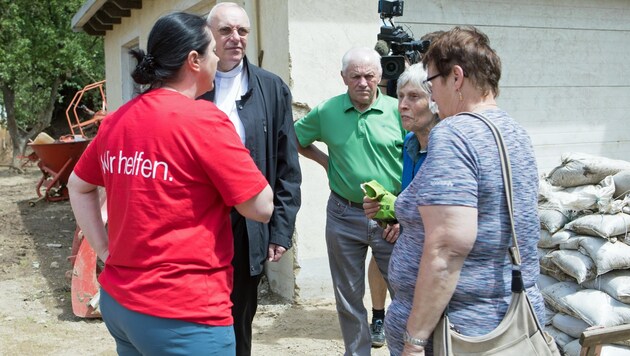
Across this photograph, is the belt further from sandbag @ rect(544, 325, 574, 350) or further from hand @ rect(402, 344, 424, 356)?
hand @ rect(402, 344, 424, 356)

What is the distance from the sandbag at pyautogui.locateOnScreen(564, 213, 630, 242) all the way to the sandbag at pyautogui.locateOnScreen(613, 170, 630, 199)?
0.18m

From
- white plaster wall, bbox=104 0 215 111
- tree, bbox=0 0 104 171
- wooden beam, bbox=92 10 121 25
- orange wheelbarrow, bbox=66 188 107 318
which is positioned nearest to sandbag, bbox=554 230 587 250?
orange wheelbarrow, bbox=66 188 107 318

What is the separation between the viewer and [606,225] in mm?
3793

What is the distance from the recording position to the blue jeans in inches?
76.7

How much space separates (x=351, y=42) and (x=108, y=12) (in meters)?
6.94

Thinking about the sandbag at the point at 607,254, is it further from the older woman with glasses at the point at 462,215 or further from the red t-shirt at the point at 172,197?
the red t-shirt at the point at 172,197

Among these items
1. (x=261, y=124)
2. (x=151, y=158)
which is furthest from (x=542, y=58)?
(x=151, y=158)

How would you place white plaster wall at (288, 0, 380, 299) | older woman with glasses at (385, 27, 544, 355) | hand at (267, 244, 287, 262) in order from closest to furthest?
older woman with glasses at (385, 27, 544, 355) < hand at (267, 244, 287, 262) < white plaster wall at (288, 0, 380, 299)

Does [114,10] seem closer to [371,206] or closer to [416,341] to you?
[371,206]

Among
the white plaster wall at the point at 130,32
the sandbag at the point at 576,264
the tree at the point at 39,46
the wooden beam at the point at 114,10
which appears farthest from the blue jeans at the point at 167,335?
the tree at the point at 39,46

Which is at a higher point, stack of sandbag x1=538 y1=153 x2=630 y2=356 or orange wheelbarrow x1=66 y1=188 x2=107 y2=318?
stack of sandbag x1=538 y1=153 x2=630 y2=356

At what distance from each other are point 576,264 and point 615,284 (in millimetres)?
227

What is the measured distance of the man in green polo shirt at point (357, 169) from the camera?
13.0ft

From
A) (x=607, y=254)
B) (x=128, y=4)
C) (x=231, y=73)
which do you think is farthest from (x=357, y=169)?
(x=128, y=4)
